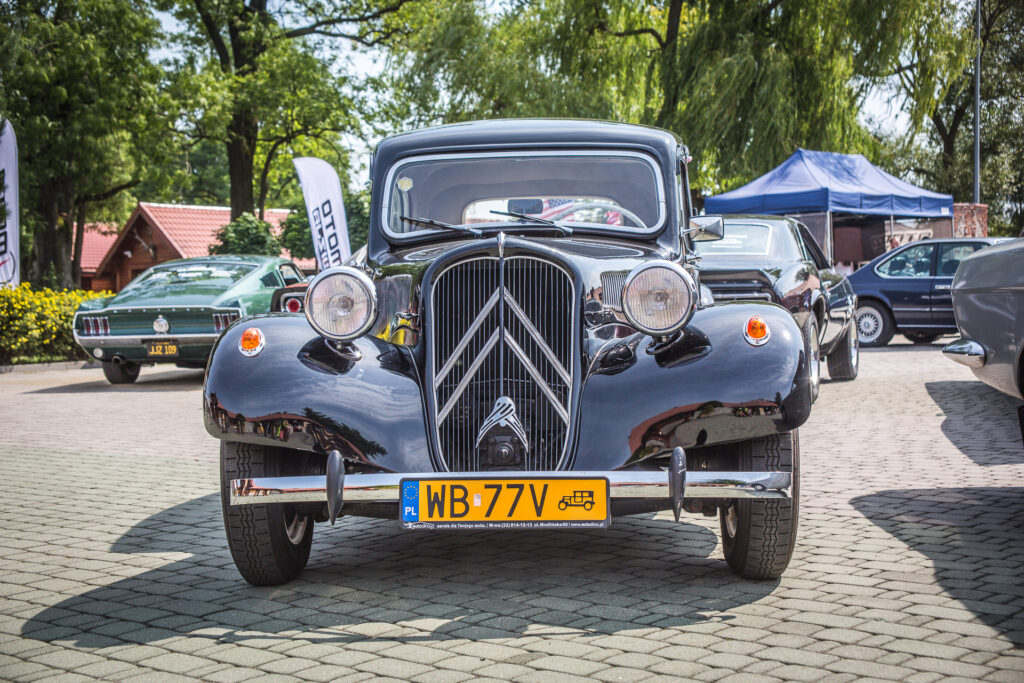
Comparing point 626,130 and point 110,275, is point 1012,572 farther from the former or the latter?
point 110,275

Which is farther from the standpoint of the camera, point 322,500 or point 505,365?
point 505,365

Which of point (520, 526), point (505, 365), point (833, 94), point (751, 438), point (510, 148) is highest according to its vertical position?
point (833, 94)

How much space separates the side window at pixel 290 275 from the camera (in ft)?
51.4

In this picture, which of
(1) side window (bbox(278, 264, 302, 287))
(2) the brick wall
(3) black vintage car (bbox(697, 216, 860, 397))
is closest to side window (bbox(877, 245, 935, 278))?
(3) black vintage car (bbox(697, 216, 860, 397))

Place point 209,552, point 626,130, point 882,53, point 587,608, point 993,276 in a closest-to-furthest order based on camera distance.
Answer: point 587,608 < point 209,552 < point 626,130 < point 993,276 < point 882,53

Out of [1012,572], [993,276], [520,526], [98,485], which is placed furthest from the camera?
[98,485]

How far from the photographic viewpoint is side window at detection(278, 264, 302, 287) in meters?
15.7

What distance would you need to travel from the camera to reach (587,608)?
4.11 m

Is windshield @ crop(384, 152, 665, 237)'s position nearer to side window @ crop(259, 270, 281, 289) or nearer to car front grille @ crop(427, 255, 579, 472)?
car front grille @ crop(427, 255, 579, 472)

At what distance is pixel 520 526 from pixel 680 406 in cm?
77

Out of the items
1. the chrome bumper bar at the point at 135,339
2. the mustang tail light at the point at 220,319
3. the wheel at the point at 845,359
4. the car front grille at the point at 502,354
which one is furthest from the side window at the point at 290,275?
the car front grille at the point at 502,354

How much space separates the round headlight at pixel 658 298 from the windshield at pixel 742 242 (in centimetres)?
632

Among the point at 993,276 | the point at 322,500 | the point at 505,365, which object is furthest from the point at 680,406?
the point at 993,276

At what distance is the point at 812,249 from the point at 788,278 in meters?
2.05
